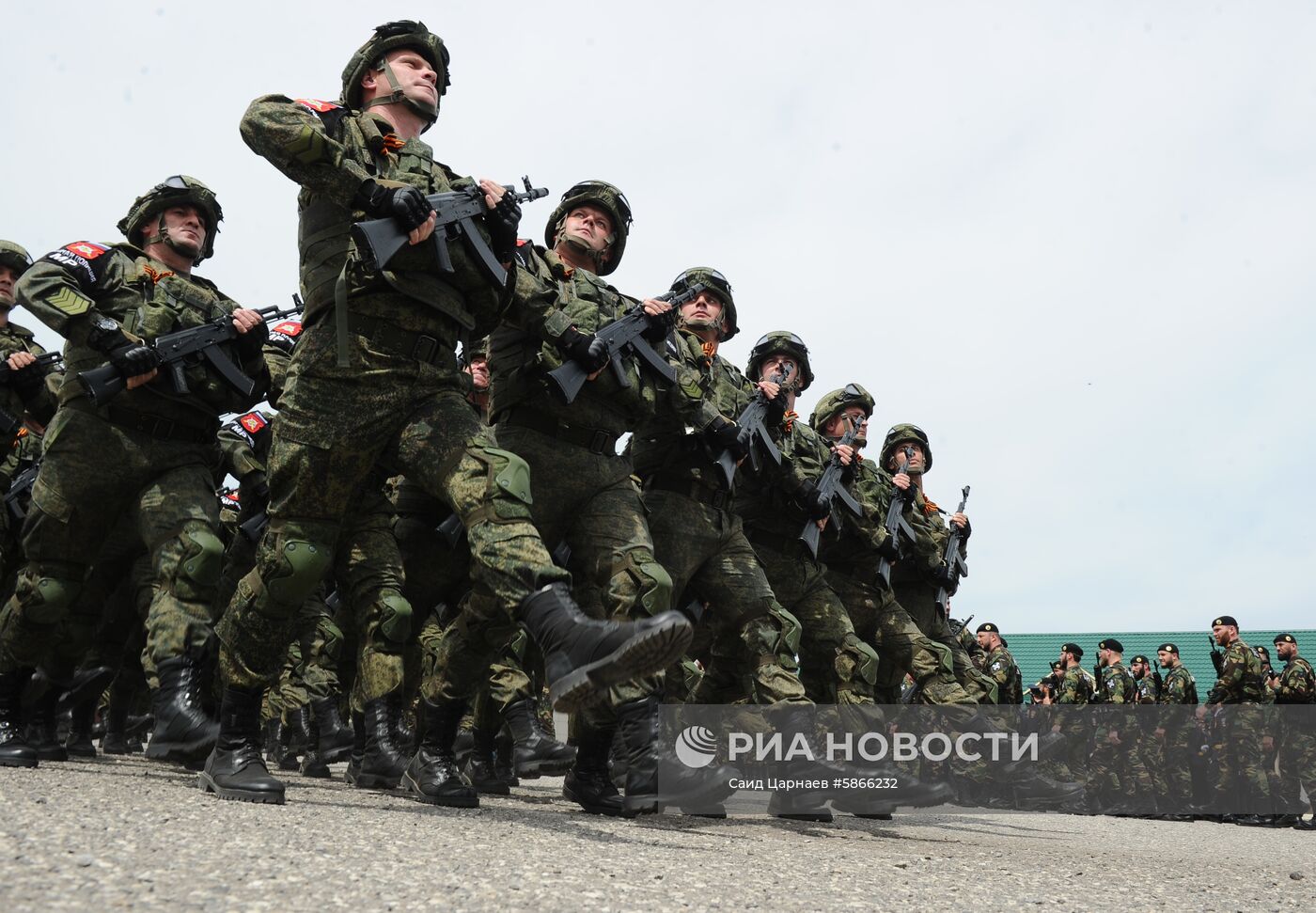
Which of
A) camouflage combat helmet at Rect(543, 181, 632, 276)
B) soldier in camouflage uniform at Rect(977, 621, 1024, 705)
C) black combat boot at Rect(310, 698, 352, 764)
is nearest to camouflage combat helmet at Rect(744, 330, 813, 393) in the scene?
camouflage combat helmet at Rect(543, 181, 632, 276)

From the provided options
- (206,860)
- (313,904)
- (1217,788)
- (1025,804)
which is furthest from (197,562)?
(1217,788)

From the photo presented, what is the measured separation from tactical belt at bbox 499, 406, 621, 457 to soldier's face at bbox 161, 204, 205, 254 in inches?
74.3

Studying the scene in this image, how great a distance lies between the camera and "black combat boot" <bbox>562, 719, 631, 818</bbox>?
16.5ft

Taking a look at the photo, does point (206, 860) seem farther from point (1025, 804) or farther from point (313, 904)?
point (1025, 804)

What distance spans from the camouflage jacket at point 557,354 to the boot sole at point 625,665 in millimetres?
2194

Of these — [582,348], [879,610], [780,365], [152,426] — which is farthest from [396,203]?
[879,610]

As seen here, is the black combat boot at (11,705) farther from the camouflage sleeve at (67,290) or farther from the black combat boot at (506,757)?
the black combat boot at (506,757)

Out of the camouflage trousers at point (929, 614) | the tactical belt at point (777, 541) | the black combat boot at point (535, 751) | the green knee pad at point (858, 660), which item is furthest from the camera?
the camouflage trousers at point (929, 614)

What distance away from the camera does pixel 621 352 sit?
5453 mm

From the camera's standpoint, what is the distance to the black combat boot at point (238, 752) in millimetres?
3859

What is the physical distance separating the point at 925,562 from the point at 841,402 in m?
1.51

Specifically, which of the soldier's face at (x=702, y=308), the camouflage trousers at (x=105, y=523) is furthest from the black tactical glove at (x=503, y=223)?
the soldier's face at (x=702, y=308)

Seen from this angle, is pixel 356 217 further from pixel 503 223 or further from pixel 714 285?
pixel 714 285

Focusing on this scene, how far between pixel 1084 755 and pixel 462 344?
13.5 metres
